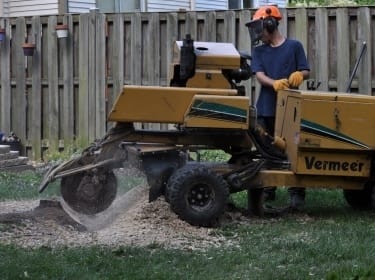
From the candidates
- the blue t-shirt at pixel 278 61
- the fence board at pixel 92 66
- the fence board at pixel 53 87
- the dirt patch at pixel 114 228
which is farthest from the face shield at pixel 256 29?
the fence board at pixel 53 87

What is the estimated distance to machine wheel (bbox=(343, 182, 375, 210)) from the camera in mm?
8102

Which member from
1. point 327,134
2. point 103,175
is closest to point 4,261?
point 103,175

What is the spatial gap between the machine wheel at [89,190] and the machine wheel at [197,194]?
0.71m

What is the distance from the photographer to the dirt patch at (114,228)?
657 cm

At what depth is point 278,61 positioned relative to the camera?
8250mm

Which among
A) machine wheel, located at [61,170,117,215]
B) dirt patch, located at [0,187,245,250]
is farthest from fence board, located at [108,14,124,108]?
machine wheel, located at [61,170,117,215]

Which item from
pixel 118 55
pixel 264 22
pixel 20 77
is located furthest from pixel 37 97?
pixel 264 22

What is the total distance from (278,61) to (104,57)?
15.4ft

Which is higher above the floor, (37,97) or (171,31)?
(171,31)

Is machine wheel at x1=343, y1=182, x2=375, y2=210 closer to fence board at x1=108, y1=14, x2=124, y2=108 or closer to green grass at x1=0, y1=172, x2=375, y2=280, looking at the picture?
green grass at x1=0, y1=172, x2=375, y2=280

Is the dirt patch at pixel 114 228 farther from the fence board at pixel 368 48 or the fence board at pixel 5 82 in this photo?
the fence board at pixel 5 82

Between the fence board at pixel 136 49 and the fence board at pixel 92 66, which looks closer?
the fence board at pixel 136 49

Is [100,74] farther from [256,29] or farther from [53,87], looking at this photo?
[256,29]

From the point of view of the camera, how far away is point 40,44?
12.9 meters
